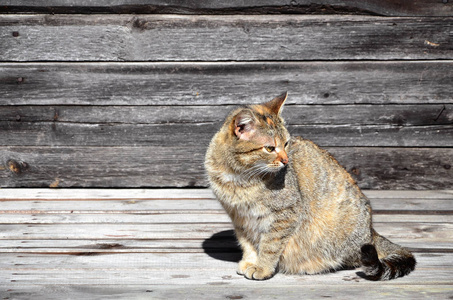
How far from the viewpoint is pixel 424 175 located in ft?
15.3

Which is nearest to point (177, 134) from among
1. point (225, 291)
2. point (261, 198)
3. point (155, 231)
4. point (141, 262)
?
point (155, 231)

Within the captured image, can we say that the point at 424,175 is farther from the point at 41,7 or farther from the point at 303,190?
the point at 41,7

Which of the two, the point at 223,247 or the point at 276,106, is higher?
the point at 276,106

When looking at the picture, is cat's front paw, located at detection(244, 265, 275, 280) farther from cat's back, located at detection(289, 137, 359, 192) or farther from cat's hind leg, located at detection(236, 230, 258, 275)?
cat's back, located at detection(289, 137, 359, 192)

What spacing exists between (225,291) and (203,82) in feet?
7.02

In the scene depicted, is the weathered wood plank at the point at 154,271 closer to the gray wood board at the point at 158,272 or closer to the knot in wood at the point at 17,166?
the gray wood board at the point at 158,272

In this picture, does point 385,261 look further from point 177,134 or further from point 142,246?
point 177,134

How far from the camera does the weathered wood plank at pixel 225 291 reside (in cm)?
270

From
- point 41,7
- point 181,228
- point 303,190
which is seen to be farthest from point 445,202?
point 41,7

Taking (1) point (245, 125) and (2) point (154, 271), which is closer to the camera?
(1) point (245, 125)

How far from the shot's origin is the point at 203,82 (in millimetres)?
4441

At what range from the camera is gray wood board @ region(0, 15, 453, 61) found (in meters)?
4.34

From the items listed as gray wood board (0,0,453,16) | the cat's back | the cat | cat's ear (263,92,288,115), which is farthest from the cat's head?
gray wood board (0,0,453,16)

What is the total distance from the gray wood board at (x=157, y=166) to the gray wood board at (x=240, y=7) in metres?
1.17
